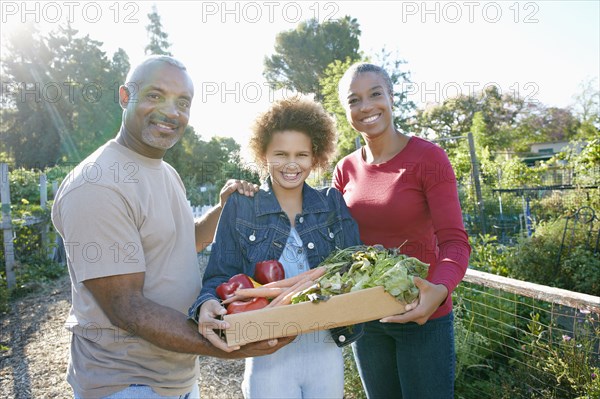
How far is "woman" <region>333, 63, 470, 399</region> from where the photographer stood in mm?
2312

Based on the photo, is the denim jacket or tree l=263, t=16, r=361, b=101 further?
tree l=263, t=16, r=361, b=101

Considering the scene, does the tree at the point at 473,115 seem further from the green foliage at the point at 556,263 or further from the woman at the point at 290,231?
the woman at the point at 290,231

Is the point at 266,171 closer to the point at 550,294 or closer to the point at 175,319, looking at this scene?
the point at 175,319

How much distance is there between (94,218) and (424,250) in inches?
63.8

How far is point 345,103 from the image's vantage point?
2572 mm

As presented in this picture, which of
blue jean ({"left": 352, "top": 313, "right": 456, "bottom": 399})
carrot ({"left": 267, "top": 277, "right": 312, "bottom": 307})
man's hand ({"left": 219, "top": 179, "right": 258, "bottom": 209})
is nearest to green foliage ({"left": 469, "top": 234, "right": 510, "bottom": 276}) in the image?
blue jean ({"left": 352, "top": 313, "right": 456, "bottom": 399})

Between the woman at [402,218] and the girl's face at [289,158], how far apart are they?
390 mm

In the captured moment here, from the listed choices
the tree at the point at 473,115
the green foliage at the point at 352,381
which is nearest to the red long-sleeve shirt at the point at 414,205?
the green foliage at the point at 352,381

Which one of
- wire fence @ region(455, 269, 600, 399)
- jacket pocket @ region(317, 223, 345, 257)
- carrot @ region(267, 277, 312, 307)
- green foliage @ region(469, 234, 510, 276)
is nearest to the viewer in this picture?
carrot @ region(267, 277, 312, 307)

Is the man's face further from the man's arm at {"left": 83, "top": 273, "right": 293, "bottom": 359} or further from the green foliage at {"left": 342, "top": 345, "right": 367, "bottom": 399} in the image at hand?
the green foliage at {"left": 342, "top": 345, "right": 367, "bottom": 399}

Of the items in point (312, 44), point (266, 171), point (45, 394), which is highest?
point (312, 44)

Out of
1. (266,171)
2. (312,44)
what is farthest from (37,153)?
(266,171)

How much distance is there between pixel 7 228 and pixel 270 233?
712 centimetres

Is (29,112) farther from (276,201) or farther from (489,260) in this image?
(276,201)
